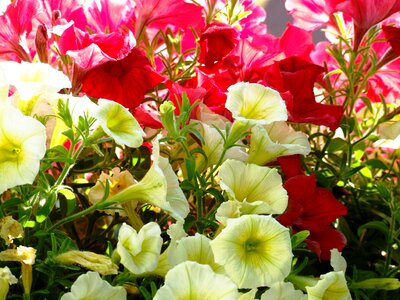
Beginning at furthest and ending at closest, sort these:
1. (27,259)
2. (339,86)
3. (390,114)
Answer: (339,86), (390,114), (27,259)

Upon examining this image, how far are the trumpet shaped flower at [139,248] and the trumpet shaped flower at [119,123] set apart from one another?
7cm

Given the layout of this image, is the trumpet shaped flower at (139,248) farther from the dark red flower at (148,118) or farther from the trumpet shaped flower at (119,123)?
the dark red flower at (148,118)

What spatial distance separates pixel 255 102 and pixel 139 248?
18 centimetres

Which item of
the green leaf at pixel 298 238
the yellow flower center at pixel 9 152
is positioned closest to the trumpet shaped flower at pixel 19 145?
the yellow flower center at pixel 9 152

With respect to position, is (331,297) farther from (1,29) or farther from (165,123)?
(1,29)

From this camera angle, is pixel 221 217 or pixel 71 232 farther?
pixel 71 232

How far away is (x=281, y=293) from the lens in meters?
0.56

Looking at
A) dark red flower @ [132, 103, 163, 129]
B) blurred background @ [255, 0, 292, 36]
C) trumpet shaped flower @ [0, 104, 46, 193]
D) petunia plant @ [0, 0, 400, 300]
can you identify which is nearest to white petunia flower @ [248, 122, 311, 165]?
petunia plant @ [0, 0, 400, 300]

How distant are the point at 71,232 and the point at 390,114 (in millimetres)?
392

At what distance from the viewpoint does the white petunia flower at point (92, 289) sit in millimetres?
531

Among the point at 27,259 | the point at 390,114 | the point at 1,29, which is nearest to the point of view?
the point at 27,259

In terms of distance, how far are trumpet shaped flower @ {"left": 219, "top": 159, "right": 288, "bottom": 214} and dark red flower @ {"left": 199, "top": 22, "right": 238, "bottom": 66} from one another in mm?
210

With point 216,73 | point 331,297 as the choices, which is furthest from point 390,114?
point 331,297

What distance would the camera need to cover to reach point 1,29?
2.47 feet
